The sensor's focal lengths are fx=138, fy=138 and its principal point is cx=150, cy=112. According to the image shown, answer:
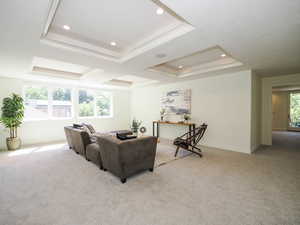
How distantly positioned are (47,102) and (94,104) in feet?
6.34

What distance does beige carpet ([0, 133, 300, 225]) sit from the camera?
167cm

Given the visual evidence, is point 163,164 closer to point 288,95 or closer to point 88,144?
point 88,144

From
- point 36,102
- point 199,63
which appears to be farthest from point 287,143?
point 36,102

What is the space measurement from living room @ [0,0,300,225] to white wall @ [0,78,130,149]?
2.4 inches

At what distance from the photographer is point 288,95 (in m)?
8.08

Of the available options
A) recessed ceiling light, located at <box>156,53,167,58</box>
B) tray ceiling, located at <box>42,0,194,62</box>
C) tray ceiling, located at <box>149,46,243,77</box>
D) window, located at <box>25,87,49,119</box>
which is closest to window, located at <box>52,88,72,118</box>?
window, located at <box>25,87,49,119</box>

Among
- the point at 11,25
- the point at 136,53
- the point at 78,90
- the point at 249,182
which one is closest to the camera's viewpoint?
the point at 11,25

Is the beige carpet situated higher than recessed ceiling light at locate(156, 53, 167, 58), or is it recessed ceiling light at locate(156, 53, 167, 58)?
recessed ceiling light at locate(156, 53, 167, 58)

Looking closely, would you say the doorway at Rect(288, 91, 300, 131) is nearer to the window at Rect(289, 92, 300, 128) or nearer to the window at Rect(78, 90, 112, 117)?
the window at Rect(289, 92, 300, 128)

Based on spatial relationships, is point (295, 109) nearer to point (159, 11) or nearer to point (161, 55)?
point (161, 55)

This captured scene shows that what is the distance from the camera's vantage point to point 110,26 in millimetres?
2361

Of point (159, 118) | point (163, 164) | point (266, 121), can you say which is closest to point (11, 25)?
point (163, 164)

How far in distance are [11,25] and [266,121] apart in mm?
7220

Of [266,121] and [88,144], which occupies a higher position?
[266,121]
